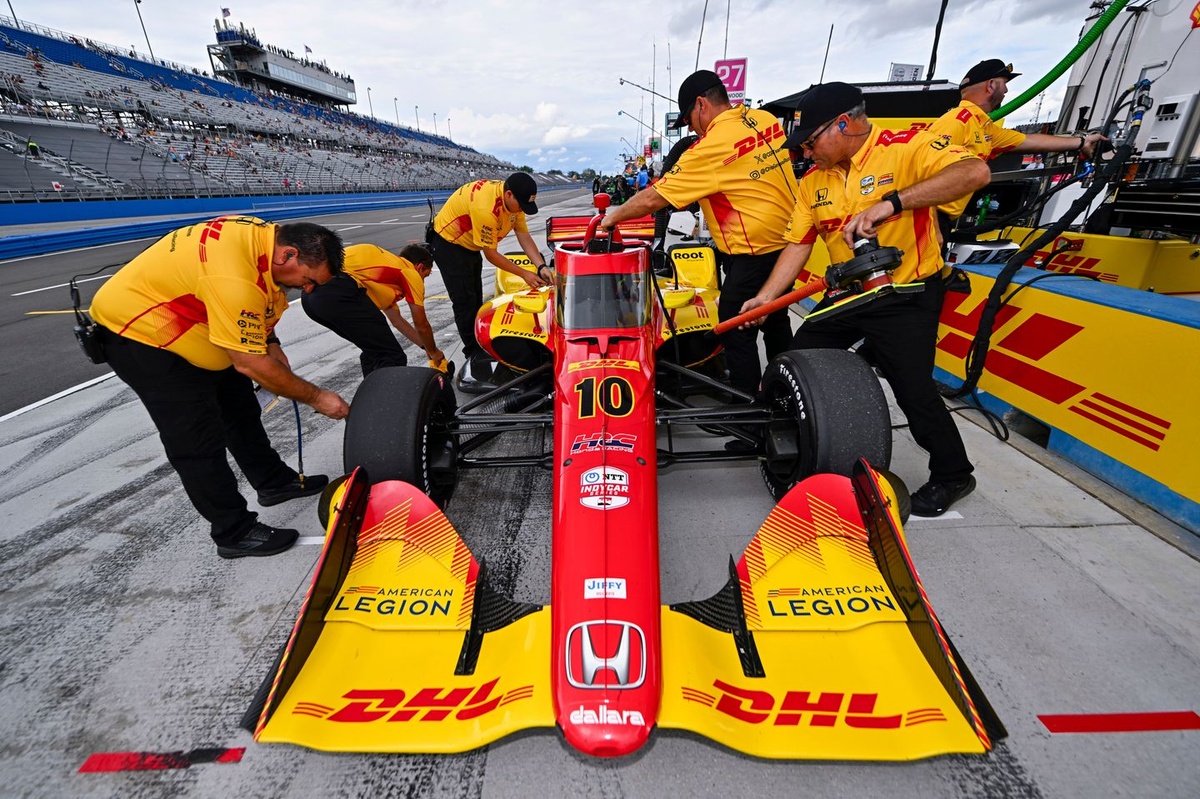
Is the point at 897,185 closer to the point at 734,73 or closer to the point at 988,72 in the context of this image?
the point at 988,72

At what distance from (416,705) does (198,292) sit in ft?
6.08

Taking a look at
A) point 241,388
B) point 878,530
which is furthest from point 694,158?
point 241,388

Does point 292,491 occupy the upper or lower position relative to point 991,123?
lower

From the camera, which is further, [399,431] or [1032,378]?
[1032,378]

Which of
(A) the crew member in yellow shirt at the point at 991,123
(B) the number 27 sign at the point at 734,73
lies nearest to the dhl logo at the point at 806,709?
(A) the crew member in yellow shirt at the point at 991,123

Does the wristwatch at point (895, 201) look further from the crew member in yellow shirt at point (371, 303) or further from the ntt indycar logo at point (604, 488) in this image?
the crew member in yellow shirt at point (371, 303)

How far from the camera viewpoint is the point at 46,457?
3625 millimetres

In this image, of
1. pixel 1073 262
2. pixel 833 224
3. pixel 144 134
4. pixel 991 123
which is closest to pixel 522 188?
pixel 833 224

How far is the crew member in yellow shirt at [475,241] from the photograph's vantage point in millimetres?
4453

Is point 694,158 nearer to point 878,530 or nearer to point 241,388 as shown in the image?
point 878,530

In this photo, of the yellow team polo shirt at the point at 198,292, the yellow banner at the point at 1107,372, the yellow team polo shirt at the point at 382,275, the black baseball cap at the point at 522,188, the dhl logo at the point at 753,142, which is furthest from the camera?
the black baseball cap at the point at 522,188

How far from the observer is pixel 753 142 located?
3043 millimetres

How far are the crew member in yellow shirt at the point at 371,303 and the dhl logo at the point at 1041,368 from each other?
3948 mm

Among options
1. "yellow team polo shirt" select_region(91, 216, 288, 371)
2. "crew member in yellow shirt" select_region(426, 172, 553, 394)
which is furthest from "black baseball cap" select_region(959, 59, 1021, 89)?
"yellow team polo shirt" select_region(91, 216, 288, 371)
